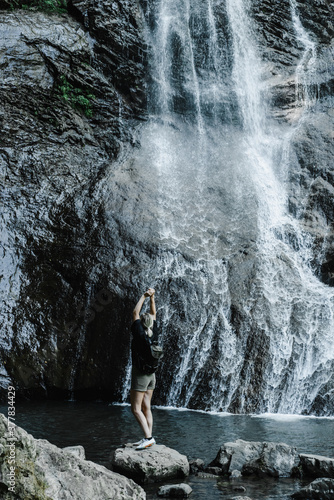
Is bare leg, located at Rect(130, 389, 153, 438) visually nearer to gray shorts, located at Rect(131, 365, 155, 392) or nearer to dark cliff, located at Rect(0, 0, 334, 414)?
gray shorts, located at Rect(131, 365, 155, 392)

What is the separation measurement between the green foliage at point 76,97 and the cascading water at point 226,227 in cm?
201

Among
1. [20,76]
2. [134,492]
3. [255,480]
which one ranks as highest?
[20,76]

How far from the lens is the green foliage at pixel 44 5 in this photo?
17.2 meters

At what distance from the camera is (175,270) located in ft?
40.2

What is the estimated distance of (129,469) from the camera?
5.75 meters

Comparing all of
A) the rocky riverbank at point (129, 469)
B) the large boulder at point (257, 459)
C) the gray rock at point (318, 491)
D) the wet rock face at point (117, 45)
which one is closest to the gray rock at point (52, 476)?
the rocky riverbank at point (129, 469)

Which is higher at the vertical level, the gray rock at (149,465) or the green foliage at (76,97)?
the green foliage at (76,97)

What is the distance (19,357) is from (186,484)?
21.8 feet

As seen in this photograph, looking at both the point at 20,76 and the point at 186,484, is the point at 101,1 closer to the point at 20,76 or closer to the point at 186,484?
the point at 20,76

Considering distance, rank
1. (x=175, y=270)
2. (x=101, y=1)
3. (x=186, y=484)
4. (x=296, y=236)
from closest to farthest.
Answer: (x=186, y=484), (x=175, y=270), (x=296, y=236), (x=101, y=1)

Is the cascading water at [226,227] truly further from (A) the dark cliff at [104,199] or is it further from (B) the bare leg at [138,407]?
(B) the bare leg at [138,407]

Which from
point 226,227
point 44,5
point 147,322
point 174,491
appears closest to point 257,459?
point 174,491

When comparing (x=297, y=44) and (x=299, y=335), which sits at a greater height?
(x=297, y=44)

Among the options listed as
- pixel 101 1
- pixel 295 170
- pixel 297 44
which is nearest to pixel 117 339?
pixel 295 170
